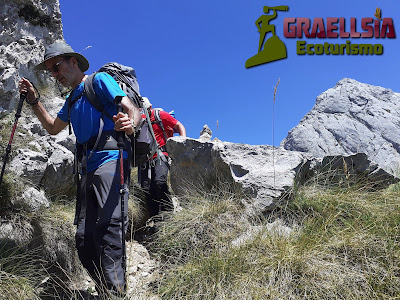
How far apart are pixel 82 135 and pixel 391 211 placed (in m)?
4.04

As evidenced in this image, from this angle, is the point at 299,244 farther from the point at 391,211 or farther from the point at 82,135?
the point at 82,135

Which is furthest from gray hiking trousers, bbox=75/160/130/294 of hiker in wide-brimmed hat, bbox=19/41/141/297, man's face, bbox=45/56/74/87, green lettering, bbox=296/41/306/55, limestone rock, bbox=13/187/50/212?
green lettering, bbox=296/41/306/55

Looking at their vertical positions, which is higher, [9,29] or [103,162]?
[9,29]

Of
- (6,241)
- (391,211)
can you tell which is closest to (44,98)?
(6,241)

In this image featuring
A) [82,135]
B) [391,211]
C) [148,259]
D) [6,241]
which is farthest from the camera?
[148,259]

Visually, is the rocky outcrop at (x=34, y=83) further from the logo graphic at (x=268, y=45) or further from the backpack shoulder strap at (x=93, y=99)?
the logo graphic at (x=268, y=45)

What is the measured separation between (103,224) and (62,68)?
203 centimetres

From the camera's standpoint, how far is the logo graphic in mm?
9562

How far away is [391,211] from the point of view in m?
3.85

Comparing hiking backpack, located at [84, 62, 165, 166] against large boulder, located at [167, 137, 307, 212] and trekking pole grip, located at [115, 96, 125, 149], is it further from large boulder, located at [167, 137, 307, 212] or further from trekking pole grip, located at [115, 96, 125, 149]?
large boulder, located at [167, 137, 307, 212]

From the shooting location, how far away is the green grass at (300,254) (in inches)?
108

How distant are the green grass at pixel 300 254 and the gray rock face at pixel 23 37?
6.28 meters

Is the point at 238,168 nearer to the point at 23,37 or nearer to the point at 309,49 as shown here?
the point at 309,49

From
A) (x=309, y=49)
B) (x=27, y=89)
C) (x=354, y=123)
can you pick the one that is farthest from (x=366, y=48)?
(x=354, y=123)
